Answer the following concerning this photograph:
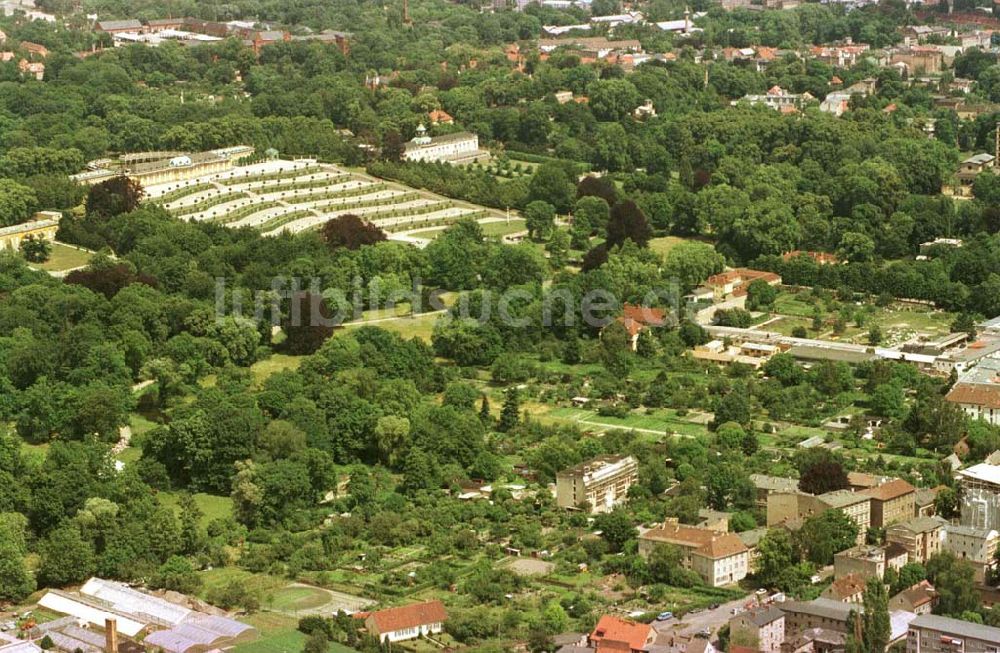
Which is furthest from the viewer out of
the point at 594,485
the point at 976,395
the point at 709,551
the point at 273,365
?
Answer: the point at 273,365

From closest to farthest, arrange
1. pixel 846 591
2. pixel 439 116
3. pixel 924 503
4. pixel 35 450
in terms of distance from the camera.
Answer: pixel 846 591
pixel 924 503
pixel 35 450
pixel 439 116

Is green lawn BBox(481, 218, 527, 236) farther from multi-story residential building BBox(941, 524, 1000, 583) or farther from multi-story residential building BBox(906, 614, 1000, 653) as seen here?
multi-story residential building BBox(906, 614, 1000, 653)

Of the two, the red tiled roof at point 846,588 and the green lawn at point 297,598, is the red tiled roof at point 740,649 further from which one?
the green lawn at point 297,598

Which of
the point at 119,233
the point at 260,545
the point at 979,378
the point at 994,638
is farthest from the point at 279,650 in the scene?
the point at 119,233

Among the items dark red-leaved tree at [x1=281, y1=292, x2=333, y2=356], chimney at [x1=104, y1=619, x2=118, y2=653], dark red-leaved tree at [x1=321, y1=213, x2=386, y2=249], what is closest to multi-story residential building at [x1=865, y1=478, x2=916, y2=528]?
chimney at [x1=104, y1=619, x2=118, y2=653]

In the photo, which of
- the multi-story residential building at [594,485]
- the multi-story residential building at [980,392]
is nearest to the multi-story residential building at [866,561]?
the multi-story residential building at [594,485]

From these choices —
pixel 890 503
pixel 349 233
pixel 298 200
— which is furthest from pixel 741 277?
pixel 890 503

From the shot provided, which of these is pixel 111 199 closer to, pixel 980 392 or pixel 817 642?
pixel 980 392
